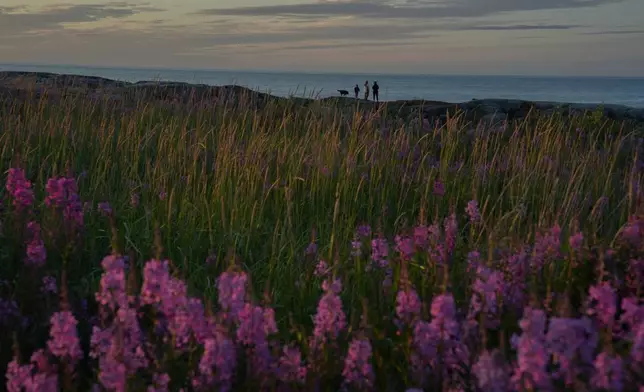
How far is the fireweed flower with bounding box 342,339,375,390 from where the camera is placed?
186 centimetres

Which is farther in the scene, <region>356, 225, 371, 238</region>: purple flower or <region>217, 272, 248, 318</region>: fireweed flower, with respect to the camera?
<region>356, 225, 371, 238</region>: purple flower

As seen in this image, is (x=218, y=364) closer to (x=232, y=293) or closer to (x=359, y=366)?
(x=232, y=293)

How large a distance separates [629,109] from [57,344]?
12542 millimetres

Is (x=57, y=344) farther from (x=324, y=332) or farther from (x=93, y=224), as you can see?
(x=93, y=224)

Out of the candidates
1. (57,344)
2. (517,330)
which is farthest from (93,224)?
(517,330)

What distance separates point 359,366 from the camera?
6.18 ft

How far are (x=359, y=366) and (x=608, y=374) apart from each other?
24.7 inches

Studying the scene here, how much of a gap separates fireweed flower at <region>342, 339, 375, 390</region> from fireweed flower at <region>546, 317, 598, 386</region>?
0.47 meters

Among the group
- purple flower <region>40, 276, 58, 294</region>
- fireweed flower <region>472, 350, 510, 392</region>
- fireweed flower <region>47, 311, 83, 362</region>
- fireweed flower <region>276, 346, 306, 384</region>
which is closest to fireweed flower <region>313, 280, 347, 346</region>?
fireweed flower <region>276, 346, 306, 384</region>

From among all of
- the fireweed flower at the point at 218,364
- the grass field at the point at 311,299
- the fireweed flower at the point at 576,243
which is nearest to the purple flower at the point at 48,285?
the grass field at the point at 311,299

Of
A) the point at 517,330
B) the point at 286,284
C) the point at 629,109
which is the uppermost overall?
the point at 629,109

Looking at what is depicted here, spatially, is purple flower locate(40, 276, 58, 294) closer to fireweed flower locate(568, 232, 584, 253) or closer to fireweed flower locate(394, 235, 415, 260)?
fireweed flower locate(394, 235, 415, 260)

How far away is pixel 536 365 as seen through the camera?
1615 millimetres

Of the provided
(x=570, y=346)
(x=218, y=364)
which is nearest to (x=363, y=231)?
(x=218, y=364)
